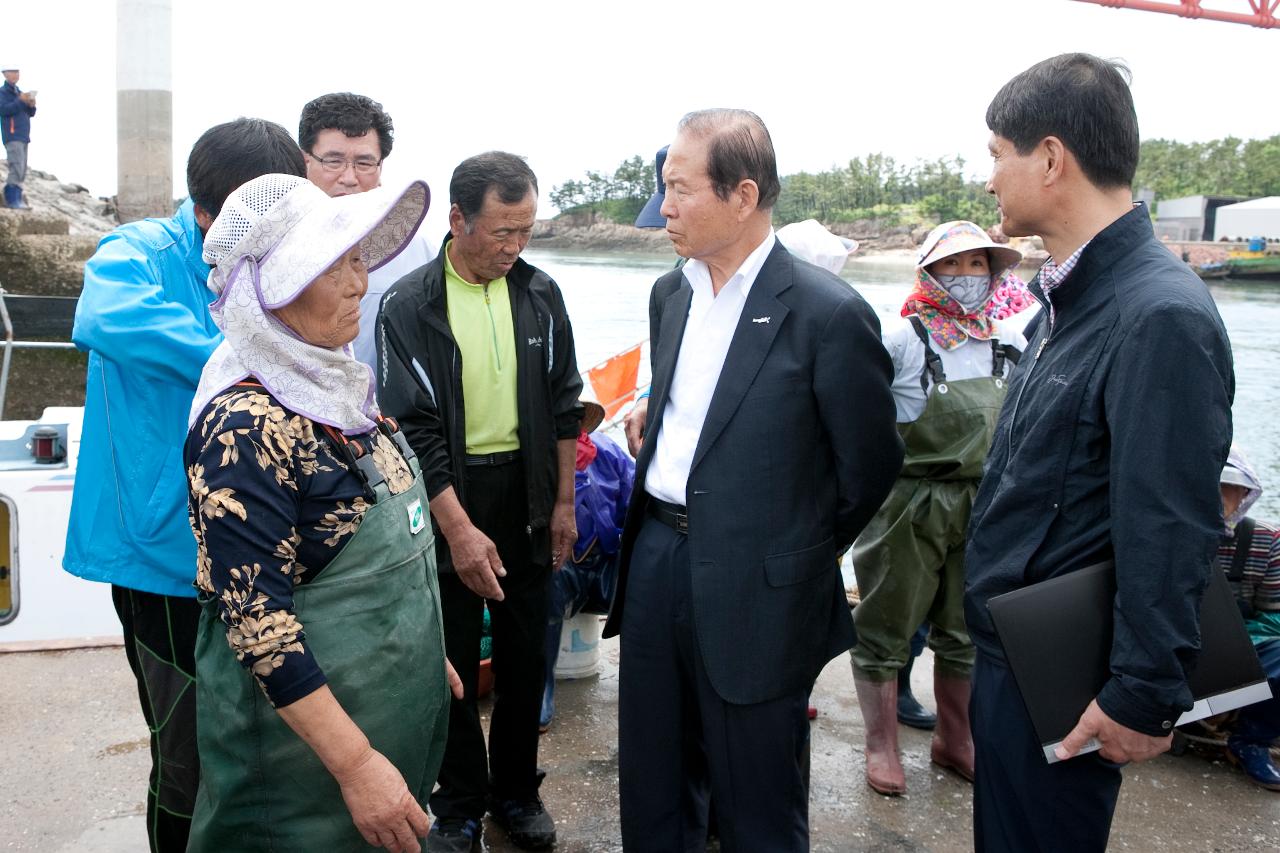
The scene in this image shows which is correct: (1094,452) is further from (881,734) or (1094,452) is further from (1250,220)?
(1250,220)

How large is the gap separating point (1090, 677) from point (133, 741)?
10.2 ft

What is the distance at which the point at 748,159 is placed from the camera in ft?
7.65

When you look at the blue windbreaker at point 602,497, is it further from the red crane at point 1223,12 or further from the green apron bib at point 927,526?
the red crane at point 1223,12

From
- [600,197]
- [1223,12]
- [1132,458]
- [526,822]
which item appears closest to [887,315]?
[600,197]

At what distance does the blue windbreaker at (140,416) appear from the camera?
2062mm

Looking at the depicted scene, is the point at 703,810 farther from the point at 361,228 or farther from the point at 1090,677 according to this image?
the point at 361,228

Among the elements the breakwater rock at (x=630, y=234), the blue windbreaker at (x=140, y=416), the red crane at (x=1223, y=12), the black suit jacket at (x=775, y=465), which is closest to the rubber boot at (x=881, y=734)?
the black suit jacket at (x=775, y=465)

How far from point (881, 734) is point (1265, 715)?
4.32 feet

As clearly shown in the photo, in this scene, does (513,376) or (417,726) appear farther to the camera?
(513,376)

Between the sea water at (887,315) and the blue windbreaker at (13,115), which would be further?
the blue windbreaker at (13,115)

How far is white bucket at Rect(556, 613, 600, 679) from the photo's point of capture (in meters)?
4.15

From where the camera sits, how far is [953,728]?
3.51 metres

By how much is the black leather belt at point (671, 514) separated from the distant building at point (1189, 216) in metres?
56.3

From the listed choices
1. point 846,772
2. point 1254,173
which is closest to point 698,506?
point 846,772
